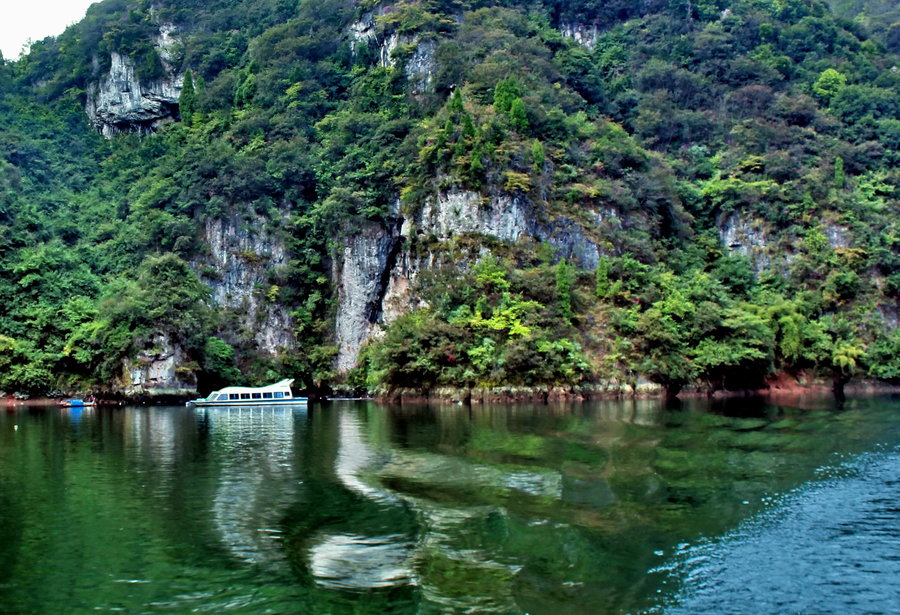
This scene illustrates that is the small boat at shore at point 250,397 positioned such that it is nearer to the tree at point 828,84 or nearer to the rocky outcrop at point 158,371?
the rocky outcrop at point 158,371

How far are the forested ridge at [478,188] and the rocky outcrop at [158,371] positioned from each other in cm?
57

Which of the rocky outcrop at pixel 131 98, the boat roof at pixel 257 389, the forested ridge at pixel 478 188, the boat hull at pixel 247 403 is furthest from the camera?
the rocky outcrop at pixel 131 98

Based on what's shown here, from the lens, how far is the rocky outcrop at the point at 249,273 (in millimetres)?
68562

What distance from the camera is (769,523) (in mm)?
14992

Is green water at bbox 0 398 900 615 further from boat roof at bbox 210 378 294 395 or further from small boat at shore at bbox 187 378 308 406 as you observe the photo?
boat roof at bbox 210 378 294 395

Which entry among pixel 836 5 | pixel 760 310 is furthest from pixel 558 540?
pixel 836 5

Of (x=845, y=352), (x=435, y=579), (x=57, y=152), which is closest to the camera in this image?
(x=435, y=579)

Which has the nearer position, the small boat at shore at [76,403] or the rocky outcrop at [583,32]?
the small boat at shore at [76,403]

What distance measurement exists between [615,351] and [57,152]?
7157 centimetres

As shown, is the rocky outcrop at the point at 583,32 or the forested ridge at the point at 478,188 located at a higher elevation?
the rocky outcrop at the point at 583,32

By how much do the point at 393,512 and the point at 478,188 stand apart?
48370mm

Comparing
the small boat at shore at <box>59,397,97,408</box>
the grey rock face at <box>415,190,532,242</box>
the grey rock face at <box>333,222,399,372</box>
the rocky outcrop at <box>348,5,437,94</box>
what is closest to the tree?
the grey rock face at <box>415,190,532,242</box>

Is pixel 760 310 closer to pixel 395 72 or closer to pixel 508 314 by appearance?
pixel 508 314

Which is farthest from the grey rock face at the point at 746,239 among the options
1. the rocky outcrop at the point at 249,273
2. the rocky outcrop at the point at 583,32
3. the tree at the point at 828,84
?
the rocky outcrop at the point at 249,273
